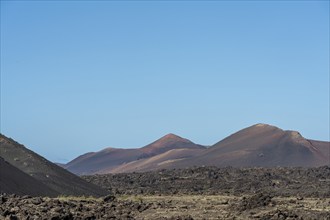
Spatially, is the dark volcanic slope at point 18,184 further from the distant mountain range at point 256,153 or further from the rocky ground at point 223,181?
the distant mountain range at point 256,153

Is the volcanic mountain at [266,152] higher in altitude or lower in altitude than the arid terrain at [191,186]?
higher

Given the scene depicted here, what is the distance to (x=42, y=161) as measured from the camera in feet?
131

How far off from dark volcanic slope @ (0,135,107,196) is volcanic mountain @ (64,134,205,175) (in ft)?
283

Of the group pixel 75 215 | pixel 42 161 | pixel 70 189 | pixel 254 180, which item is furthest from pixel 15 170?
pixel 254 180

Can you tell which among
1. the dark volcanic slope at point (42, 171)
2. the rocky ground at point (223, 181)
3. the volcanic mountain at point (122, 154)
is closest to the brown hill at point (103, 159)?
the volcanic mountain at point (122, 154)

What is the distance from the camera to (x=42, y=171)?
37.9 metres

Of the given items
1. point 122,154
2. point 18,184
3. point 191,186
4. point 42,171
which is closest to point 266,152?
point 191,186

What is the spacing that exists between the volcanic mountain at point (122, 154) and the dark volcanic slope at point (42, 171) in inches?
3392

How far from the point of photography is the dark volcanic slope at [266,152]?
85375mm

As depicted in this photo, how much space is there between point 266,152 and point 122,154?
59614 millimetres

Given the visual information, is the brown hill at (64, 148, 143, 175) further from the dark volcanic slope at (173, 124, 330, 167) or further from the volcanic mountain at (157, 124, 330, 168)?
the dark volcanic slope at (173, 124, 330, 167)

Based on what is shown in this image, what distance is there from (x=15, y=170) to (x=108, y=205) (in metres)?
9.51

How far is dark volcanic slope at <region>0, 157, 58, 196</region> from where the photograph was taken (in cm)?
3063

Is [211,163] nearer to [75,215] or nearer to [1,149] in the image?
[1,149]
